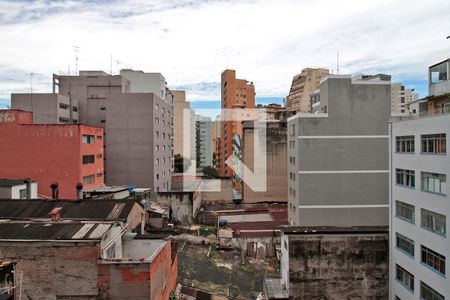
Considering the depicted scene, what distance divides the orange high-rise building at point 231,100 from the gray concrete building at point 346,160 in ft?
109

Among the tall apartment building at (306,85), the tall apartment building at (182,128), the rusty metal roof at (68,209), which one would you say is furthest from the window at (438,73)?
the tall apartment building at (182,128)

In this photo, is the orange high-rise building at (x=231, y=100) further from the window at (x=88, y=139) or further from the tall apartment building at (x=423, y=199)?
the tall apartment building at (x=423, y=199)

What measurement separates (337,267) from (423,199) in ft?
16.7

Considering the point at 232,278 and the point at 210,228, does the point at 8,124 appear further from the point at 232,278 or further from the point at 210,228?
the point at 232,278

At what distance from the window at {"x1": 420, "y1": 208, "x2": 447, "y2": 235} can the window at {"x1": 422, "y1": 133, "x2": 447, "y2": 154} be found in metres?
2.46

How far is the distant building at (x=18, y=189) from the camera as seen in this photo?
19.9 metres

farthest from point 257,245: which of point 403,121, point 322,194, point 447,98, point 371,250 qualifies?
point 447,98

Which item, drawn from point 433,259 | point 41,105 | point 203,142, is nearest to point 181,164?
point 203,142

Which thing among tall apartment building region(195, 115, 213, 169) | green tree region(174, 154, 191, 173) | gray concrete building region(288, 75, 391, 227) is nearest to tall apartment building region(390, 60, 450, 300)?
gray concrete building region(288, 75, 391, 227)

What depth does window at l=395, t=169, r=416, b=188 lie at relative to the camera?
15.3 m

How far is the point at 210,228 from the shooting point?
28516 mm

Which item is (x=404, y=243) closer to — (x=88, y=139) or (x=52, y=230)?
(x=52, y=230)

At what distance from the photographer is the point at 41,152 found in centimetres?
2505

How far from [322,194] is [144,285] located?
18.7m
